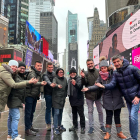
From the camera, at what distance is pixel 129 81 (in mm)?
3596

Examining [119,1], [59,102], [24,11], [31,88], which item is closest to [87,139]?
[59,102]

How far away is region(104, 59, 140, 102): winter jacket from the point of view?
3535mm

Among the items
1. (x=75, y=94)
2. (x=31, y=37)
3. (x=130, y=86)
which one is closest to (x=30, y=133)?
(x=75, y=94)

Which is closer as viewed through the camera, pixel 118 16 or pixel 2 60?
pixel 2 60

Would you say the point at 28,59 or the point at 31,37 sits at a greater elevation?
the point at 31,37

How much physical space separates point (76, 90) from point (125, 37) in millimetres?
16372

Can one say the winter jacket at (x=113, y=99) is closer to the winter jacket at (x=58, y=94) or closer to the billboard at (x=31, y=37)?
the winter jacket at (x=58, y=94)

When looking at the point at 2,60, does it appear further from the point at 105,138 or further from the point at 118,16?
the point at 118,16

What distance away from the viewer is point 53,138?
13.3 ft

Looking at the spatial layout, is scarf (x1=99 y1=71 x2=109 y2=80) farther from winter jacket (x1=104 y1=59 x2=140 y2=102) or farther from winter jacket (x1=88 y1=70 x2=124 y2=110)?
winter jacket (x1=104 y1=59 x2=140 y2=102)

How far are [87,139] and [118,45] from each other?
19.3 meters

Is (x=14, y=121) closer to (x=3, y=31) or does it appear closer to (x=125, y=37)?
(x=125, y=37)

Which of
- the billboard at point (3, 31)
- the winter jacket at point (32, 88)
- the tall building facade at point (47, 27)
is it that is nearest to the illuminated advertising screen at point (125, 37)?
the winter jacket at point (32, 88)

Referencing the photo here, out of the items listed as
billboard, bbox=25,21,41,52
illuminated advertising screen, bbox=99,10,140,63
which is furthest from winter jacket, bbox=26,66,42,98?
billboard, bbox=25,21,41,52
